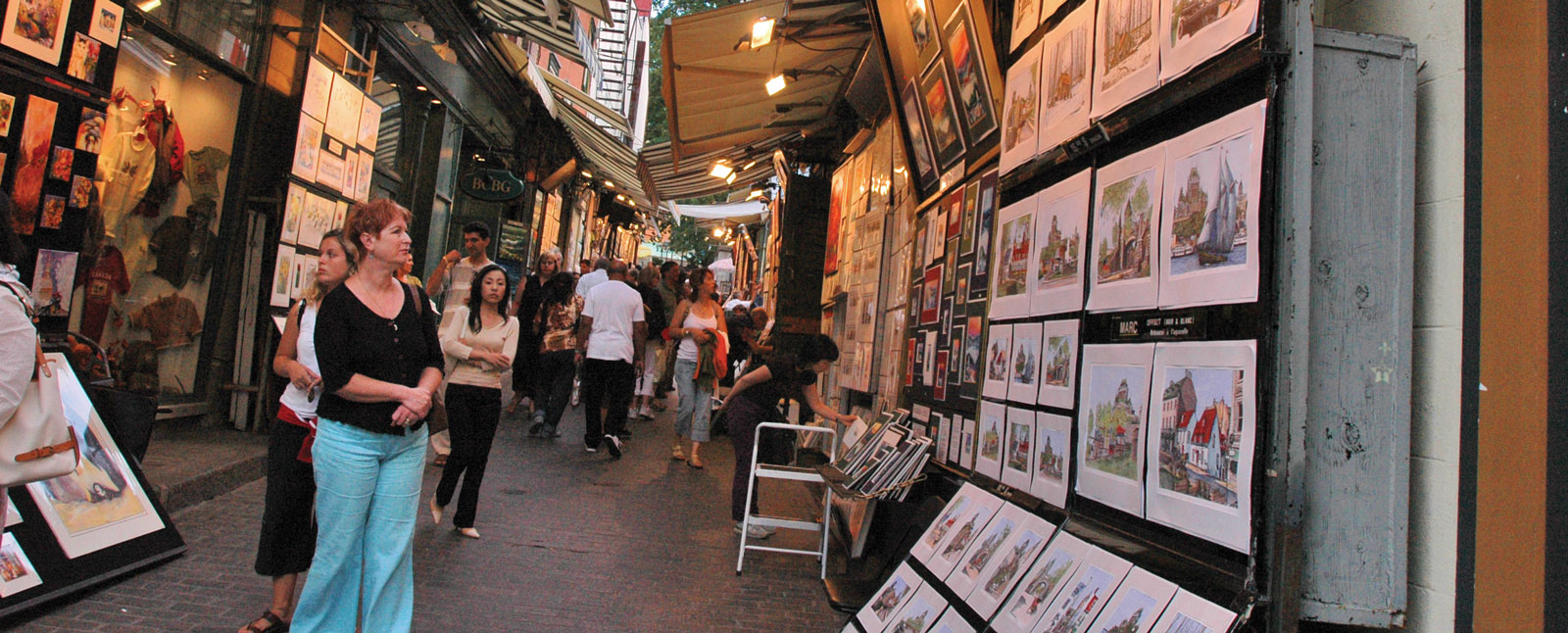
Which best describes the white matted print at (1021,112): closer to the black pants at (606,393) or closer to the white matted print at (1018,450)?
the white matted print at (1018,450)

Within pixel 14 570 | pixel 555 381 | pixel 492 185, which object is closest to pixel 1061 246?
pixel 14 570

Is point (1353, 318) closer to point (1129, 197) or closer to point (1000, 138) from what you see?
point (1129, 197)

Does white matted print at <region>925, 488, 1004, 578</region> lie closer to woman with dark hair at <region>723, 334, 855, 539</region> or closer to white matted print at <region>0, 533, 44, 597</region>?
woman with dark hair at <region>723, 334, 855, 539</region>

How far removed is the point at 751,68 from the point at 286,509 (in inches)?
226

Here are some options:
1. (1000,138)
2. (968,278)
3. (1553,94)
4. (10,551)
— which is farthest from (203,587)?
(1553,94)

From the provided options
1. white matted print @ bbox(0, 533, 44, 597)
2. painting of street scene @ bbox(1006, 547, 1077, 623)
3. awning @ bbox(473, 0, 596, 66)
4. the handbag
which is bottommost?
white matted print @ bbox(0, 533, 44, 597)

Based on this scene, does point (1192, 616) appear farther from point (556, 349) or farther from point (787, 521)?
point (556, 349)

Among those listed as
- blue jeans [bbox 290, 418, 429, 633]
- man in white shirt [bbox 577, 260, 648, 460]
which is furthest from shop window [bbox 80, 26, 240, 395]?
blue jeans [bbox 290, 418, 429, 633]

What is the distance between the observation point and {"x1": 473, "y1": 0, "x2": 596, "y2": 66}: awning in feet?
30.7

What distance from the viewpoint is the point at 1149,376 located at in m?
2.52

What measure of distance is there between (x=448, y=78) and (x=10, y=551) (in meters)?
9.87

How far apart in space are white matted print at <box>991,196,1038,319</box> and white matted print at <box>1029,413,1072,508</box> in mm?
456

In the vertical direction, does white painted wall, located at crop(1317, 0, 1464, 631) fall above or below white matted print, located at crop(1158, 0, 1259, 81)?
below

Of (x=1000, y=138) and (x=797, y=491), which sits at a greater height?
(x=1000, y=138)
